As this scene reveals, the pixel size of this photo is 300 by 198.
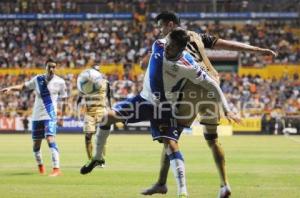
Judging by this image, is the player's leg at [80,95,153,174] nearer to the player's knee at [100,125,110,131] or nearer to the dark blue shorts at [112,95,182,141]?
the dark blue shorts at [112,95,182,141]

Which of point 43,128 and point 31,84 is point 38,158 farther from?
point 31,84

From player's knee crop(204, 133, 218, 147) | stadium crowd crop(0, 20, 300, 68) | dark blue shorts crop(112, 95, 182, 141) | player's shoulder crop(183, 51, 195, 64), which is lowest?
stadium crowd crop(0, 20, 300, 68)

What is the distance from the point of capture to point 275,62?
149 feet

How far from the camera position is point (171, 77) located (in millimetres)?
9172

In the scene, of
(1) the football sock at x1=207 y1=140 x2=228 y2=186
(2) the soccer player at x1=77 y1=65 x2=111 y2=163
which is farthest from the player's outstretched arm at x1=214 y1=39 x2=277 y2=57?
(2) the soccer player at x1=77 y1=65 x2=111 y2=163

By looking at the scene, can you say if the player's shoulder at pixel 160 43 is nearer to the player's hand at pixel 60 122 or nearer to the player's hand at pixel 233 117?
the player's hand at pixel 233 117

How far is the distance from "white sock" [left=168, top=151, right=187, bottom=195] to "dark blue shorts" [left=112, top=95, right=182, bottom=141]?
31 cm

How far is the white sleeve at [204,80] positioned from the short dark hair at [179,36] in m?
0.39

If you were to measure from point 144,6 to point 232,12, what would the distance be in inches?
237

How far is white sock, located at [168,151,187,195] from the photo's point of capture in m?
8.87

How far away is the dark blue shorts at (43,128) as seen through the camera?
14938 millimetres

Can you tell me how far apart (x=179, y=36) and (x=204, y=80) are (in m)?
0.74

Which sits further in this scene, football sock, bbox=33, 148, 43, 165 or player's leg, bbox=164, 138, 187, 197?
football sock, bbox=33, 148, 43, 165

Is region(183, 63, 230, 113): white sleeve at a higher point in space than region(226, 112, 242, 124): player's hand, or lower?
higher
